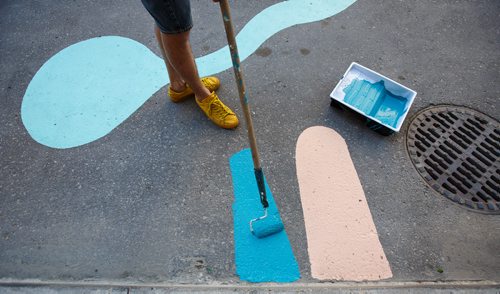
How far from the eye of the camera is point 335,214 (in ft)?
6.63

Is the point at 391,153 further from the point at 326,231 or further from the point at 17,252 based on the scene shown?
the point at 17,252

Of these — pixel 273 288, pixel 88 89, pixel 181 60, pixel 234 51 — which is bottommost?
pixel 273 288

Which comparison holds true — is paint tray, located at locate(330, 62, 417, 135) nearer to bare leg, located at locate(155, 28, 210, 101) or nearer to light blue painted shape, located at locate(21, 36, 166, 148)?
bare leg, located at locate(155, 28, 210, 101)

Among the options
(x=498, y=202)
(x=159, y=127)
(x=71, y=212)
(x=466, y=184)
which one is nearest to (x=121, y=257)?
(x=71, y=212)

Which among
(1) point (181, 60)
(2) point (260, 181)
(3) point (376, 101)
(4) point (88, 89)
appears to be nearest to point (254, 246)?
(2) point (260, 181)

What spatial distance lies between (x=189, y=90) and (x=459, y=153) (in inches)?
81.6

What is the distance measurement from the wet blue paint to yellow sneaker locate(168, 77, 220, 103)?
1049mm

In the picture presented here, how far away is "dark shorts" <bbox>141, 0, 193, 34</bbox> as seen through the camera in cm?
165

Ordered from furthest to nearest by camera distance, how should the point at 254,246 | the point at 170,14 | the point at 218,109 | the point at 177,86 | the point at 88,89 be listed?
the point at 88,89, the point at 177,86, the point at 218,109, the point at 254,246, the point at 170,14

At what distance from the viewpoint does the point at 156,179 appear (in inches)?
86.4

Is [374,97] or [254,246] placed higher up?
[374,97]

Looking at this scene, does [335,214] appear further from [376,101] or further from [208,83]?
[208,83]

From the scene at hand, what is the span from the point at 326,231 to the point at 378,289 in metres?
0.41

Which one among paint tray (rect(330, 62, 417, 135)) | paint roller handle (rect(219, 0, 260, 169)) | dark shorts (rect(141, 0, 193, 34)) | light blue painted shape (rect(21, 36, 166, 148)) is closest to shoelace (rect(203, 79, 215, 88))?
light blue painted shape (rect(21, 36, 166, 148))
